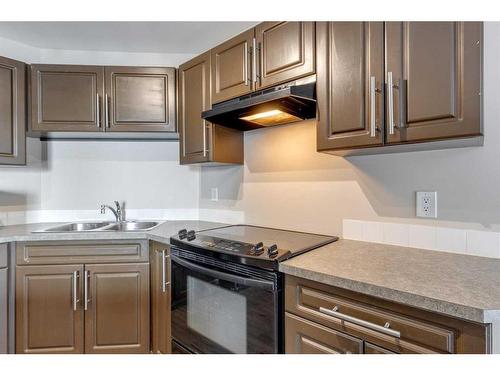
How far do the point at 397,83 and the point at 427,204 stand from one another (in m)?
0.59

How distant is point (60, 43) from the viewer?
226cm

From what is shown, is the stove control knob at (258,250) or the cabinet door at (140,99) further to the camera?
the cabinet door at (140,99)

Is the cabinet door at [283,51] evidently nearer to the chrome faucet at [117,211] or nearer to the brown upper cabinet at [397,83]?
the brown upper cabinet at [397,83]

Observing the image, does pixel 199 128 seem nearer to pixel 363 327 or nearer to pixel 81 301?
pixel 81 301

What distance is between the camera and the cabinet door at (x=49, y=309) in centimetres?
177

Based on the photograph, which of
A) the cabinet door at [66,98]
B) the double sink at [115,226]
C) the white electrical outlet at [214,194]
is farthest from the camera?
the white electrical outlet at [214,194]

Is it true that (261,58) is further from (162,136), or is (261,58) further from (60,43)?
(60,43)

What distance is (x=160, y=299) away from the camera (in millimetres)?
1793

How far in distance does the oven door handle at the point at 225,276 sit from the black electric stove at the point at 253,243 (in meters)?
0.07

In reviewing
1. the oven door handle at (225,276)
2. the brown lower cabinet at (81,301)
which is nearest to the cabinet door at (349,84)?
the oven door handle at (225,276)

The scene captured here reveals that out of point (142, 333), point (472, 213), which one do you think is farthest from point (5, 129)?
point (472, 213)

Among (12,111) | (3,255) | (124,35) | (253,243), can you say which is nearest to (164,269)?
(253,243)

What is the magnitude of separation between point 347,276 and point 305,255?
0.95 feet

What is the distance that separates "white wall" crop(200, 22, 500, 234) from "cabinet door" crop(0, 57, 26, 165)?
1350mm
